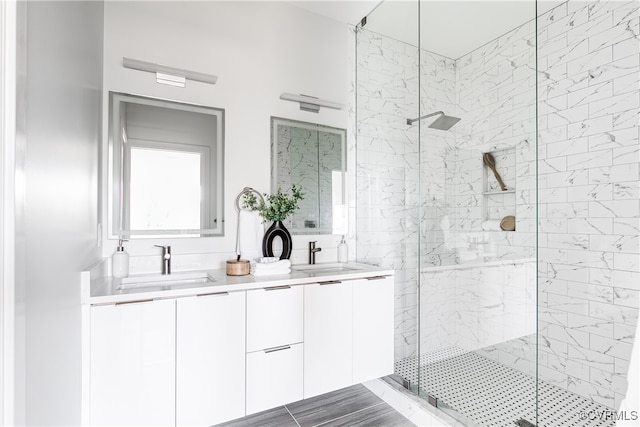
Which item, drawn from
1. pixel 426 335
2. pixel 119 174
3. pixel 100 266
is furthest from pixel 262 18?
pixel 426 335

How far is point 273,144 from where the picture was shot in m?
2.31

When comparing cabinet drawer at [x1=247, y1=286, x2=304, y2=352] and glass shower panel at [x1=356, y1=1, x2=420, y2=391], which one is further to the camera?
glass shower panel at [x1=356, y1=1, x2=420, y2=391]

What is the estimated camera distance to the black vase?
2125mm

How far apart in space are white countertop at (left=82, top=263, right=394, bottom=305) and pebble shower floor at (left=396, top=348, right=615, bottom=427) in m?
0.68

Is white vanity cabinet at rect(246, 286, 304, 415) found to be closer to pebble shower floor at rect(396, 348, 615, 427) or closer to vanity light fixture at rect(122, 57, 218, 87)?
pebble shower floor at rect(396, 348, 615, 427)

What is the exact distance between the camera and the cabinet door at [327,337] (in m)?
1.84

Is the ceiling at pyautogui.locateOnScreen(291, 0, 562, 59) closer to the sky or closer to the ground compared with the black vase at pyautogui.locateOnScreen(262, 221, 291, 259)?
closer to the sky

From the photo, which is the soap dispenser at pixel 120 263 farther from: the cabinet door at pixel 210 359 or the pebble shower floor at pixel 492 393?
the pebble shower floor at pixel 492 393

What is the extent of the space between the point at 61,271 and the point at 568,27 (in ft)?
10.5

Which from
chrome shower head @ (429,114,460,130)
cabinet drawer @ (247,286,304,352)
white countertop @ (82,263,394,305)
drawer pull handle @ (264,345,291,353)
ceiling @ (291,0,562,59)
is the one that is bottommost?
drawer pull handle @ (264,345,291,353)

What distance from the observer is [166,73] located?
1.83 meters

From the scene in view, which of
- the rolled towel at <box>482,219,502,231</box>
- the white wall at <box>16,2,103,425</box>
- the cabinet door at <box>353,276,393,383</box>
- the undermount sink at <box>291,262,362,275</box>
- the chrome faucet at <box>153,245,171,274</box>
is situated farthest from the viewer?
the undermount sink at <box>291,262,362,275</box>

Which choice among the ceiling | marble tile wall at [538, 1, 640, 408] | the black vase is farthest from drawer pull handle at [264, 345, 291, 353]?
the ceiling

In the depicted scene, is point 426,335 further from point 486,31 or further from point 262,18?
point 262,18
